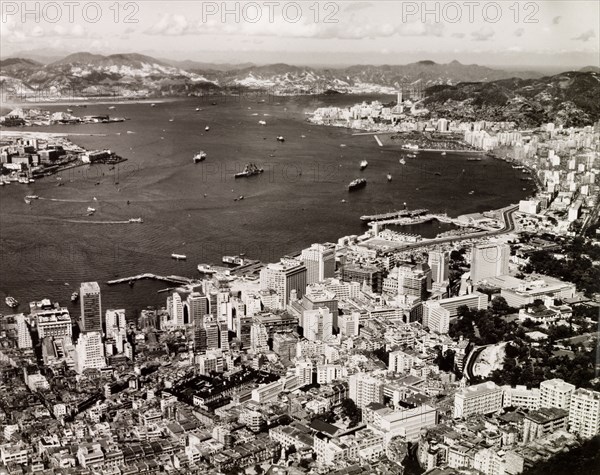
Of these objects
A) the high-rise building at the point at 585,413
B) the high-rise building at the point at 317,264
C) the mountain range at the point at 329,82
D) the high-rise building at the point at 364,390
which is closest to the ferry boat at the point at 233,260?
the high-rise building at the point at 317,264

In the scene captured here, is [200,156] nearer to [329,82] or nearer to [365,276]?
[365,276]

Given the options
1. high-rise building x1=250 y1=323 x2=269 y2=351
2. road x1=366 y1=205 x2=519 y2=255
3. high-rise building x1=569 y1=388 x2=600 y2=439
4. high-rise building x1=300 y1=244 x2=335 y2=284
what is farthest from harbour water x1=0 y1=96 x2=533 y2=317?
high-rise building x1=569 y1=388 x2=600 y2=439

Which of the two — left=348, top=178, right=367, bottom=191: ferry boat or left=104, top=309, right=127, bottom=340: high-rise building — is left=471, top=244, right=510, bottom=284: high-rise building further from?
left=348, top=178, right=367, bottom=191: ferry boat

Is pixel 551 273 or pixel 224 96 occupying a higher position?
pixel 224 96

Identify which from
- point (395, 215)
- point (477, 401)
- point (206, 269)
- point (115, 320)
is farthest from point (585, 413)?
point (395, 215)

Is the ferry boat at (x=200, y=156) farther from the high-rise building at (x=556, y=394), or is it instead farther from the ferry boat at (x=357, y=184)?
the high-rise building at (x=556, y=394)

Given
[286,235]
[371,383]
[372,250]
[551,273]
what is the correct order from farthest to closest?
[286,235], [372,250], [551,273], [371,383]

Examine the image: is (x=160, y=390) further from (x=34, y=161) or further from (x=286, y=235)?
(x=34, y=161)


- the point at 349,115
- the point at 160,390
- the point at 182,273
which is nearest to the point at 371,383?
the point at 160,390
